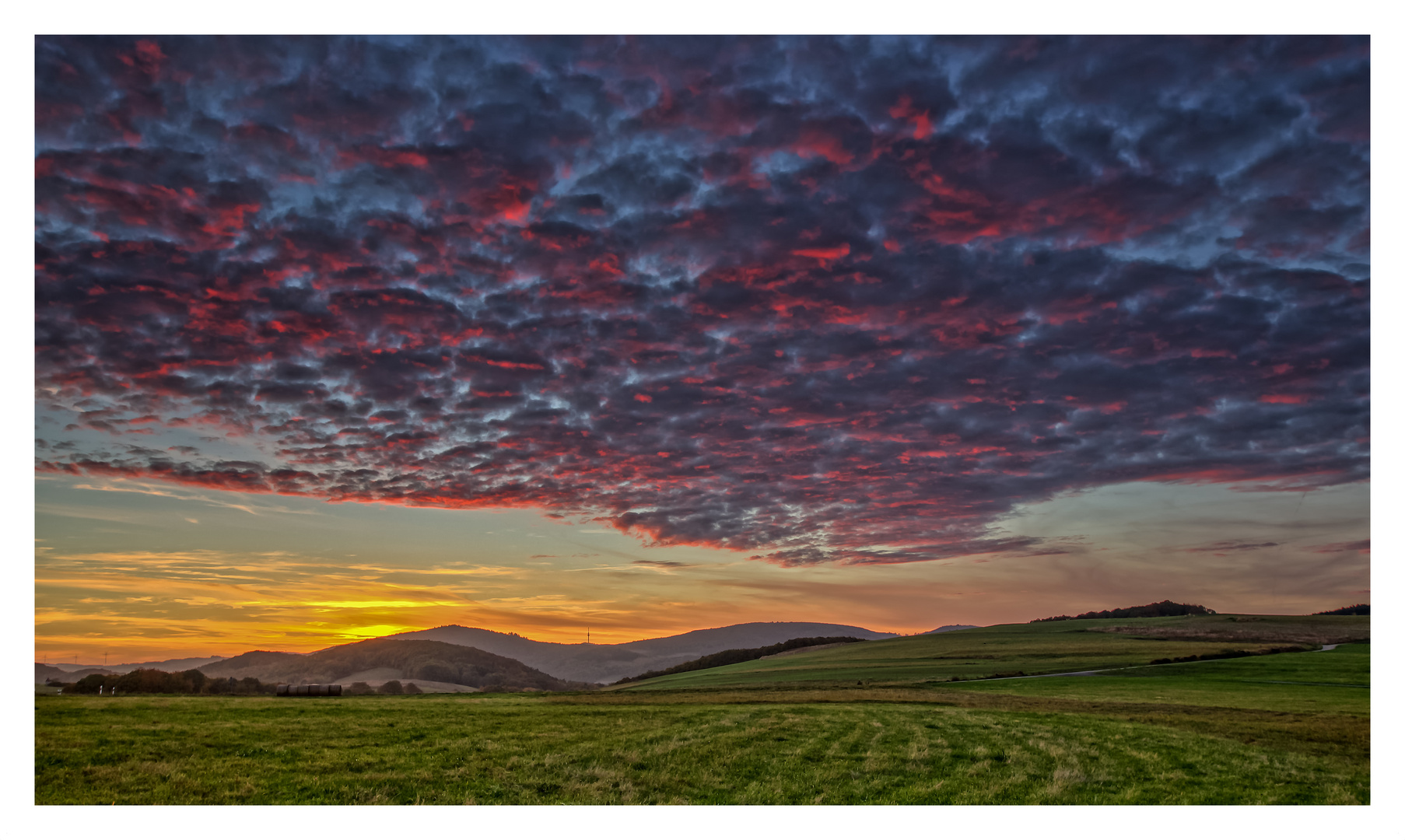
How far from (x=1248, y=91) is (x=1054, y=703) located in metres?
34.4

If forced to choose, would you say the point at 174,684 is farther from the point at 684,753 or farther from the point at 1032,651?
the point at 1032,651

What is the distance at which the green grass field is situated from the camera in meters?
17.9

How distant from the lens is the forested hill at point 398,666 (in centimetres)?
4256

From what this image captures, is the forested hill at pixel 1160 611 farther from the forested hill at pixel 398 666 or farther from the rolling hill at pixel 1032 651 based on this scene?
the forested hill at pixel 398 666

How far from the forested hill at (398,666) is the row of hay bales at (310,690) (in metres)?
2.07

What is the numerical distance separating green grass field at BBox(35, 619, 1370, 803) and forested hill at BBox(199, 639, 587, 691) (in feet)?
17.2

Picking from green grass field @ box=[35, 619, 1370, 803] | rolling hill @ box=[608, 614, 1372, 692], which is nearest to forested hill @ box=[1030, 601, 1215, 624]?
rolling hill @ box=[608, 614, 1372, 692]

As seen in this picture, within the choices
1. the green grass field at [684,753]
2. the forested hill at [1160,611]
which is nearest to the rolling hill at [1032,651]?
the forested hill at [1160,611]

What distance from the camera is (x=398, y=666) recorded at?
75.2 metres

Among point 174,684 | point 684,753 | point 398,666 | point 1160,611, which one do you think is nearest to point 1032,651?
point 1160,611

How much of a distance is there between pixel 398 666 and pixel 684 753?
209 feet

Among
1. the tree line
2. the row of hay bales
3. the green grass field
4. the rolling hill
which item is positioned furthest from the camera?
the rolling hill

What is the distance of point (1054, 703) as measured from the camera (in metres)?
42.9

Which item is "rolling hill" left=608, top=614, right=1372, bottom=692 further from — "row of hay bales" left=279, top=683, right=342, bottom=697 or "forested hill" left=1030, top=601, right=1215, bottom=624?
"row of hay bales" left=279, top=683, right=342, bottom=697
